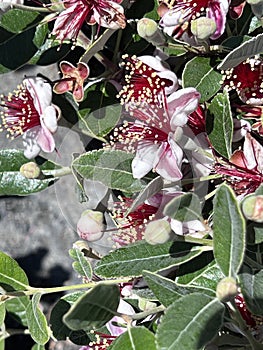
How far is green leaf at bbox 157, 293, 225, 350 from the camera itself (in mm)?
802

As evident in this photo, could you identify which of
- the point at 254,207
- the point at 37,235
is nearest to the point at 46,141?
the point at 254,207

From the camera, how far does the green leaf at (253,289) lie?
2.97ft

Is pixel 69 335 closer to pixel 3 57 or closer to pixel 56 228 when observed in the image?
pixel 3 57

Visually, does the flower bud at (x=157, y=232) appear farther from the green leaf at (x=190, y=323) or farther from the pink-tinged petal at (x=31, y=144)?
the pink-tinged petal at (x=31, y=144)

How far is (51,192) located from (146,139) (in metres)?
0.87

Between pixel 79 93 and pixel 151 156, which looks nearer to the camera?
pixel 151 156

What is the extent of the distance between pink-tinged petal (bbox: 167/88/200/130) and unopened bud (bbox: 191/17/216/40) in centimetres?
8

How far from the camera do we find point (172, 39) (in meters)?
1.15

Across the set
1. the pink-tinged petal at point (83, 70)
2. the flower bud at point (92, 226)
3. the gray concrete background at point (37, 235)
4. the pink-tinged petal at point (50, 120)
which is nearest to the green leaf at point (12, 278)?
the flower bud at point (92, 226)

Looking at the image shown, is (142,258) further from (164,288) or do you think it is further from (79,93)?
(79,93)

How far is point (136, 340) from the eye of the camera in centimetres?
94

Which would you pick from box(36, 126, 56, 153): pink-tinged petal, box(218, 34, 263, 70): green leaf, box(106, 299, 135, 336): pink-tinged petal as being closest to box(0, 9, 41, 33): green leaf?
box(36, 126, 56, 153): pink-tinged petal

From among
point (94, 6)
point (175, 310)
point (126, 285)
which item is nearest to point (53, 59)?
point (94, 6)

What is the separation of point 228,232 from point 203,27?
0.33 meters
